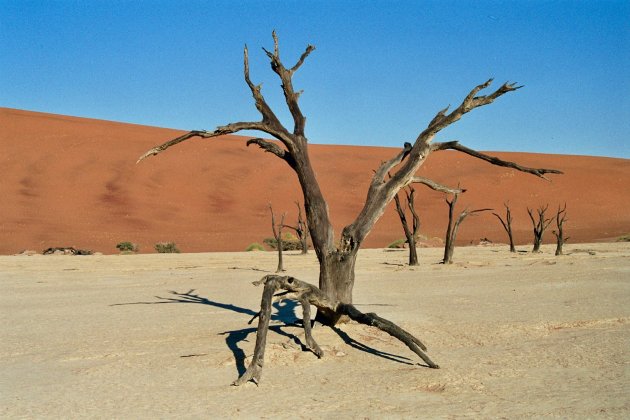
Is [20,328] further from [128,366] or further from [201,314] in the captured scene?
[128,366]

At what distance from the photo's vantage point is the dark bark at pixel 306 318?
569 centimetres

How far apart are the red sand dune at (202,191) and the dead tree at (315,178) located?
25.6m

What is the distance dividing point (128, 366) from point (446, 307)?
517 centimetres

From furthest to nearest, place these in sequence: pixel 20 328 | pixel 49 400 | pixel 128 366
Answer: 1. pixel 20 328
2. pixel 128 366
3. pixel 49 400

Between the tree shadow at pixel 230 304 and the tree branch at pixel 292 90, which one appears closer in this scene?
the tree branch at pixel 292 90

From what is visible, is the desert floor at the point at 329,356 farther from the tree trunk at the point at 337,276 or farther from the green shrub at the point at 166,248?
the green shrub at the point at 166,248

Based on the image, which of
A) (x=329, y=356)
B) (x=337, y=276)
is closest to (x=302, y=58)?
(x=337, y=276)

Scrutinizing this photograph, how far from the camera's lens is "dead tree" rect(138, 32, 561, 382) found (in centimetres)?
750

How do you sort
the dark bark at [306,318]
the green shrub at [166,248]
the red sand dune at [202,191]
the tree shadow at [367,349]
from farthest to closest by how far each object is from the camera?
the red sand dune at [202,191]
the green shrub at [166,248]
the tree shadow at [367,349]
the dark bark at [306,318]

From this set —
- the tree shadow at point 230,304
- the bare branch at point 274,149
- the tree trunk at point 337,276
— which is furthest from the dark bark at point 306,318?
the bare branch at point 274,149

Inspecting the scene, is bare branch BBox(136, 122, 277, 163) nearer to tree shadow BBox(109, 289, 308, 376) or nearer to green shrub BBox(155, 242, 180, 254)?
tree shadow BBox(109, 289, 308, 376)

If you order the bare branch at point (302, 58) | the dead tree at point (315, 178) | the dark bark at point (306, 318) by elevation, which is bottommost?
the dark bark at point (306, 318)

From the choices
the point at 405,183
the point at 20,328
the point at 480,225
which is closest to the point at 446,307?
the point at 405,183

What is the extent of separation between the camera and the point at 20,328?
897 centimetres
